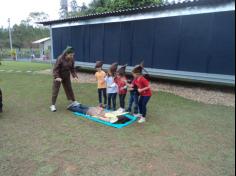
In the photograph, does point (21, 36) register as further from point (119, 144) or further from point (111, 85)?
point (119, 144)

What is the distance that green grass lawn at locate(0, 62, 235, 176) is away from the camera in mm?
2721

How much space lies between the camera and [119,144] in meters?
3.38

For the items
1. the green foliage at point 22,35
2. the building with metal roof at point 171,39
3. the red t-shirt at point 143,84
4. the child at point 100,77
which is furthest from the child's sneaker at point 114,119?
the green foliage at point 22,35

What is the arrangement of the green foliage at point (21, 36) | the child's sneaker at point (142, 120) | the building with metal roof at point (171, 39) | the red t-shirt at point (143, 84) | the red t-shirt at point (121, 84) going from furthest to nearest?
the green foliage at point (21, 36), the building with metal roof at point (171, 39), the red t-shirt at point (121, 84), the child's sneaker at point (142, 120), the red t-shirt at point (143, 84)

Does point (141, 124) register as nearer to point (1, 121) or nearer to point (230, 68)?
point (1, 121)

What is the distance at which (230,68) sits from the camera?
6.63 metres

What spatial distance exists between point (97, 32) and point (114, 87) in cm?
622

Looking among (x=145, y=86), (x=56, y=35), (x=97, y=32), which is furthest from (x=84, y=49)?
(x=145, y=86)

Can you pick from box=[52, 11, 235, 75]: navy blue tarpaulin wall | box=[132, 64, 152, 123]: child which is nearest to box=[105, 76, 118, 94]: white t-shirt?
box=[132, 64, 152, 123]: child

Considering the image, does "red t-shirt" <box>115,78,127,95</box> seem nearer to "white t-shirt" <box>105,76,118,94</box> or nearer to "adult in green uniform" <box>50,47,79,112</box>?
"white t-shirt" <box>105,76,118,94</box>

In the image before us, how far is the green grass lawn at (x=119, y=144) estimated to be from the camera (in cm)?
272

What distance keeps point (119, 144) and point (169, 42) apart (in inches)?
217

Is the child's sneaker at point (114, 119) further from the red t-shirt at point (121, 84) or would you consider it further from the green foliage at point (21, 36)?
the green foliage at point (21, 36)

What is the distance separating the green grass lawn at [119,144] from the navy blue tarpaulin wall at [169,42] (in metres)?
2.37
